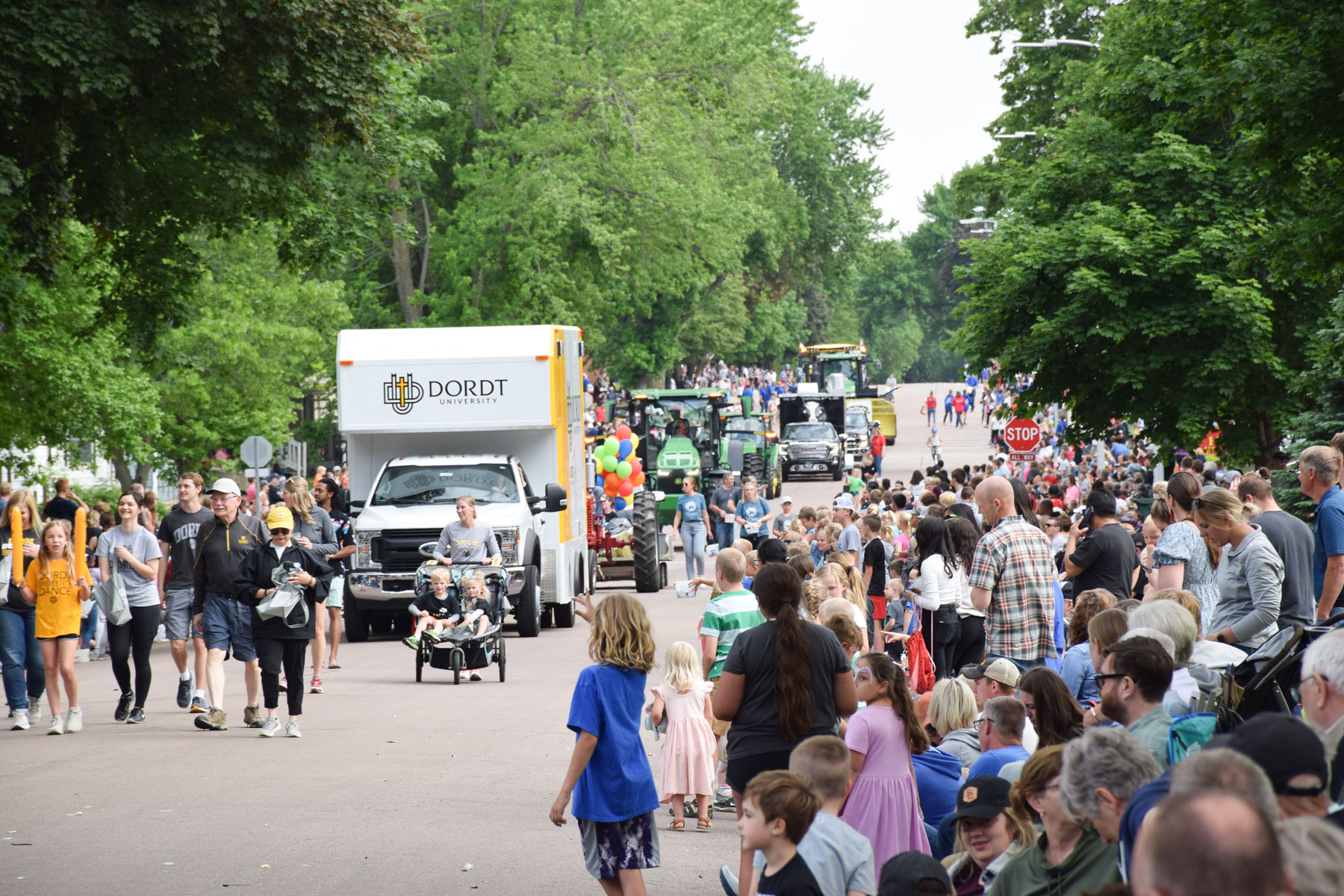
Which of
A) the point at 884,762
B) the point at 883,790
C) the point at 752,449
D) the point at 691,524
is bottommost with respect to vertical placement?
the point at 883,790

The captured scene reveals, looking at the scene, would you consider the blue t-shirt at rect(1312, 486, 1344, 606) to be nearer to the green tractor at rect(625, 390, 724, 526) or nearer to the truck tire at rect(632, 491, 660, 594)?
the truck tire at rect(632, 491, 660, 594)

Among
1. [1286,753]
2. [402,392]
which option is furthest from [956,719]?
[402,392]

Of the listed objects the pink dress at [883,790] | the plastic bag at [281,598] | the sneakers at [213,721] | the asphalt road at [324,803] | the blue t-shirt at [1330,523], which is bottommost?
the asphalt road at [324,803]

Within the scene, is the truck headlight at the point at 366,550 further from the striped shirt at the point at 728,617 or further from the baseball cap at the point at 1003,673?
the baseball cap at the point at 1003,673

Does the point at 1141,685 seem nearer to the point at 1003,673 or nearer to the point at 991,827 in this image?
the point at 991,827

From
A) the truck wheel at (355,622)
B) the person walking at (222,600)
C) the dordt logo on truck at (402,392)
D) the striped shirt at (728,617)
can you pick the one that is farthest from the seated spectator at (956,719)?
the truck wheel at (355,622)

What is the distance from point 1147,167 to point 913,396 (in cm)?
9149

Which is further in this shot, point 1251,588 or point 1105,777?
point 1251,588

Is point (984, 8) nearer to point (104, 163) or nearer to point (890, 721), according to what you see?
point (104, 163)

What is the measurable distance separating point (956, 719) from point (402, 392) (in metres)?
13.7

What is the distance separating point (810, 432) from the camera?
181 ft

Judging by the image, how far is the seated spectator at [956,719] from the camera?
6637mm

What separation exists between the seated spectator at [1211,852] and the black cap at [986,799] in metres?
2.47

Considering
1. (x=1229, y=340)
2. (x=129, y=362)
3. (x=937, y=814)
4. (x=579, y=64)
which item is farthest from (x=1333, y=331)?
(x=579, y=64)
